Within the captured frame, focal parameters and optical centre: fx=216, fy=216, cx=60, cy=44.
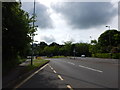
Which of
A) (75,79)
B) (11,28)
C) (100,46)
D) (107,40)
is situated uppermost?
(107,40)

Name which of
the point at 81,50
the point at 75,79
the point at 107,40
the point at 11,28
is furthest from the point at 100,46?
the point at 75,79

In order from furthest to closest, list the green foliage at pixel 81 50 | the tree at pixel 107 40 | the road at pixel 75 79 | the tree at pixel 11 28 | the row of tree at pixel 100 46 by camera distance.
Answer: the green foliage at pixel 81 50
the tree at pixel 107 40
the row of tree at pixel 100 46
the tree at pixel 11 28
the road at pixel 75 79

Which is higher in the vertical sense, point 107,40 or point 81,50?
point 107,40

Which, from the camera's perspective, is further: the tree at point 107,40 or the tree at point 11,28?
the tree at point 107,40

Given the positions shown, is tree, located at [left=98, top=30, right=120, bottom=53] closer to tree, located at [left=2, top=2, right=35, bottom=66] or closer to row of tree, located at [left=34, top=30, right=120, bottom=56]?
row of tree, located at [left=34, top=30, right=120, bottom=56]

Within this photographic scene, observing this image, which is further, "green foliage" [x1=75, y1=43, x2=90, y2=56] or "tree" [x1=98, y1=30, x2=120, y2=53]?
"green foliage" [x1=75, y1=43, x2=90, y2=56]

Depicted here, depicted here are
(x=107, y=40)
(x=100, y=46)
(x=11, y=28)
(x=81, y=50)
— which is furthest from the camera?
(x=81, y=50)

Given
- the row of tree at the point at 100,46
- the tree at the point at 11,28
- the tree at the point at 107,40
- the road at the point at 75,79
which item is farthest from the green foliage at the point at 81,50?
the tree at the point at 11,28

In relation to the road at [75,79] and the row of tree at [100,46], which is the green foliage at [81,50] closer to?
the row of tree at [100,46]

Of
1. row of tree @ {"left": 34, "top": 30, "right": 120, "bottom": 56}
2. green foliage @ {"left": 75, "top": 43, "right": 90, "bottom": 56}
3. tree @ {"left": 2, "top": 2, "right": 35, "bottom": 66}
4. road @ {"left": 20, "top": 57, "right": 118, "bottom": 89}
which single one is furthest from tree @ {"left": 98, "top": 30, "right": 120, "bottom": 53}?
tree @ {"left": 2, "top": 2, "right": 35, "bottom": 66}

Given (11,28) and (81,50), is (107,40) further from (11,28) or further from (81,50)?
(11,28)

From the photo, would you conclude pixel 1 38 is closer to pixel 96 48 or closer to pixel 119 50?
pixel 119 50

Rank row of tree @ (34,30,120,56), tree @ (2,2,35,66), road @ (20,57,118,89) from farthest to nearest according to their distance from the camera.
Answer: row of tree @ (34,30,120,56) → tree @ (2,2,35,66) → road @ (20,57,118,89)

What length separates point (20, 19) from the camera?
18203 millimetres
